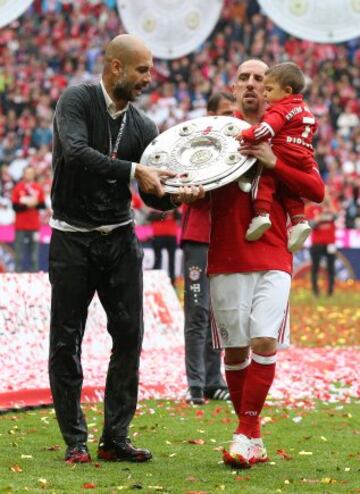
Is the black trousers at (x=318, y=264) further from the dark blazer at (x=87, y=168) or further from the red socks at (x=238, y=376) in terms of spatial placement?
the dark blazer at (x=87, y=168)

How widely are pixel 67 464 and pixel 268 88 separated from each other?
7.71 ft

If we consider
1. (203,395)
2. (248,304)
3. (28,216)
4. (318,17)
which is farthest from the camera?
(28,216)

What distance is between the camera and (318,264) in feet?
79.9

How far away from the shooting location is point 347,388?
1101 cm

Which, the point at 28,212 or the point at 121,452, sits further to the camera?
the point at 28,212

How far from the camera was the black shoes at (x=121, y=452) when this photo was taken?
22.7 feet

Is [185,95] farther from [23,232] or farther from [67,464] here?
[67,464]

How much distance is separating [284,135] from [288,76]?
0.34 m

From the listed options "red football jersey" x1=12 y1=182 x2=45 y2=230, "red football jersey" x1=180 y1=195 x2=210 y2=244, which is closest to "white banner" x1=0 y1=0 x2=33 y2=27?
"red football jersey" x1=12 y1=182 x2=45 y2=230

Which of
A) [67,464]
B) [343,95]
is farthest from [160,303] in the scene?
[343,95]

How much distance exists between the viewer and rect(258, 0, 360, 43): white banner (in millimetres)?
18562

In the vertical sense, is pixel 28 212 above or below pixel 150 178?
below

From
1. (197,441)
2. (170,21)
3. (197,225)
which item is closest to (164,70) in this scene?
(170,21)

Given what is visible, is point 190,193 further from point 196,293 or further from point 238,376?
point 196,293
